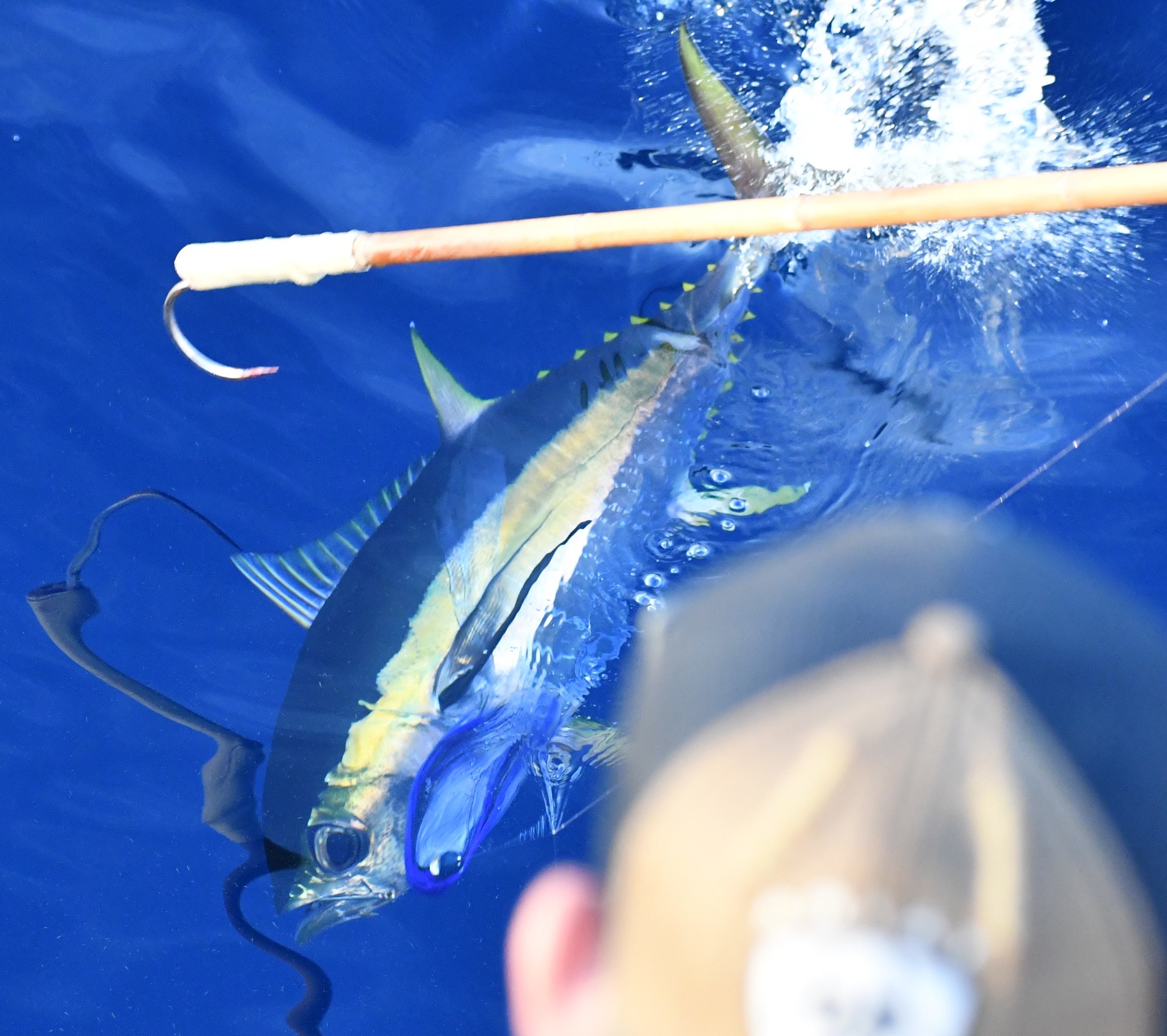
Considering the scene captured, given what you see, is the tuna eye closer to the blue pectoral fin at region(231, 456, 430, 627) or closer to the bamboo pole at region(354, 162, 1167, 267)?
the blue pectoral fin at region(231, 456, 430, 627)

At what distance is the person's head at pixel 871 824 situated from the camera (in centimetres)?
48

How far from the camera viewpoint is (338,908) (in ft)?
7.86

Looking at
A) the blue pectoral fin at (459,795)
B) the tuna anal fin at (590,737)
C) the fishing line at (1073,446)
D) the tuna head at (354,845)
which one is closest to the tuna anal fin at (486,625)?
the blue pectoral fin at (459,795)

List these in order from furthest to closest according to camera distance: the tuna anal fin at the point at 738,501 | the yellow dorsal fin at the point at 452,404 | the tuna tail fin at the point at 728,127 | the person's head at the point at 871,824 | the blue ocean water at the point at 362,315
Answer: the tuna anal fin at the point at 738,501
the yellow dorsal fin at the point at 452,404
the blue ocean water at the point at 362,315
the tuna tail fin at the point at 728,127
the person's head at the point at 871,824

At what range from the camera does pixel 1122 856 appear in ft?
1.66

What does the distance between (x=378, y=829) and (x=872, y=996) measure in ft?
6.25

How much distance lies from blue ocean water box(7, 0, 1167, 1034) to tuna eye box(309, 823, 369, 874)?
0.58 meters

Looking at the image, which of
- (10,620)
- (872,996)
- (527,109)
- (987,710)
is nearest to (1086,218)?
(527,109)

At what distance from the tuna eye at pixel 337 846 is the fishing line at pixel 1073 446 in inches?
68.8

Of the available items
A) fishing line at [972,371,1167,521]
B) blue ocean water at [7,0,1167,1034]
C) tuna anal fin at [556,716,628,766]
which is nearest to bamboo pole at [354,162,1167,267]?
blue ocean water at [7,0,1167,1034]

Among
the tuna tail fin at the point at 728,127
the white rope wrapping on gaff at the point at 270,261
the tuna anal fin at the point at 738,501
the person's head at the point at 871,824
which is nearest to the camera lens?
the person's head at the point at 871,824

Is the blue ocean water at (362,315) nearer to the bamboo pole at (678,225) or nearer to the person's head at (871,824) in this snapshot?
the bamboo pole at (678,225)

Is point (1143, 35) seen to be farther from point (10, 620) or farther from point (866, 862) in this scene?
point (10, 620)

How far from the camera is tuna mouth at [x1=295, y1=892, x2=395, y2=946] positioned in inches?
93.0
